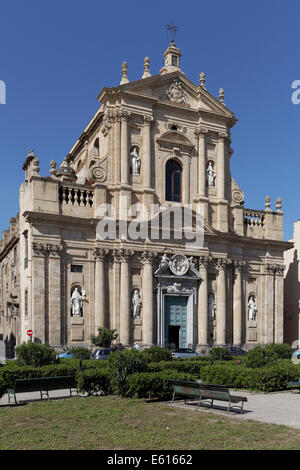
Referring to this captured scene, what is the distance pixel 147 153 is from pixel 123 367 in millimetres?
20674

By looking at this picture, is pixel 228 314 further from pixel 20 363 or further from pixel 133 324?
pixel 20 363

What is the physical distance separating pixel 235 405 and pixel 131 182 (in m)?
21.6

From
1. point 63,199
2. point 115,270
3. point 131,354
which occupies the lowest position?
point 131,354

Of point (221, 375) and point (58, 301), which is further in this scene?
point (58, 301)

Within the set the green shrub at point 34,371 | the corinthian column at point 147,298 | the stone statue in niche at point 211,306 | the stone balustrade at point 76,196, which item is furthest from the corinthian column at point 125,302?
the green shrub at point 34,371

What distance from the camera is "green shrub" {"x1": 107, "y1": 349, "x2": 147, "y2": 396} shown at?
56.6 ft

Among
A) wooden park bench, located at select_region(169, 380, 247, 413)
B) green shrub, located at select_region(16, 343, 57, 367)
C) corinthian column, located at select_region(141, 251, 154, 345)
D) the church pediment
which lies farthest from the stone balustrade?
wooden park bench, located at select_region(169, 380, 247, 413)

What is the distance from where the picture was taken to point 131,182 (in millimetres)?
35062

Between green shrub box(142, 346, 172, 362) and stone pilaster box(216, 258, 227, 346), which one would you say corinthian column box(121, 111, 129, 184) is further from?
green shrub box(142, 346, 172, 362)

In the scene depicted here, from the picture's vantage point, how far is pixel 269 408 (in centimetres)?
1548

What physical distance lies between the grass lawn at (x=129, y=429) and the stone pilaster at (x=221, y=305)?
2116 cm

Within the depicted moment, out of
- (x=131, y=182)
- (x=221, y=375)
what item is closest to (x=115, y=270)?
(x=131, y=182)

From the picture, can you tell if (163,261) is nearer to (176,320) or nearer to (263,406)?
(176,320)

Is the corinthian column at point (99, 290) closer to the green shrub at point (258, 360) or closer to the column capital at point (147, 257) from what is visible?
the column capital at point (147, 257)
